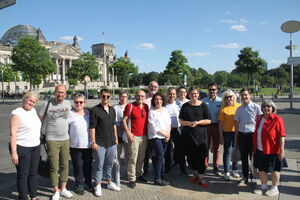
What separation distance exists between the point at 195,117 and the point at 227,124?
82cm

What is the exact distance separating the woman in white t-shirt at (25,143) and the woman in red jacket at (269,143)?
3.94 m

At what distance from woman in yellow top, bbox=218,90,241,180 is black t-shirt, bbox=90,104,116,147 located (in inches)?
91.3

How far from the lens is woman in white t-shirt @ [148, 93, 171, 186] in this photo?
5297 millimetres

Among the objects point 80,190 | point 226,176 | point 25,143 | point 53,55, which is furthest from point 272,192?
point 53,55

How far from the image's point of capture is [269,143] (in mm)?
4727

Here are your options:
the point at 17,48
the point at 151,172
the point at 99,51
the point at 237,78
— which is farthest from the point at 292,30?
the point at 99,51

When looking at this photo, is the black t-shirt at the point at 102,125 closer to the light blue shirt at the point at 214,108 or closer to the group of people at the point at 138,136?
the group of people at the point at 138,136

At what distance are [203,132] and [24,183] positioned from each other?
3392mm

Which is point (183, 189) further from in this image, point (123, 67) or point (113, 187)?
point (123, 67)

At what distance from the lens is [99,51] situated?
155 metres

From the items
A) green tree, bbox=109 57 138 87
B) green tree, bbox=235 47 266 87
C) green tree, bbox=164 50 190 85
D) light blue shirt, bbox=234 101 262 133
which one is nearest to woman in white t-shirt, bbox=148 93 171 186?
light blue shirt, bbox=234 101 262 133

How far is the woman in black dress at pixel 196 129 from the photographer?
5258 mm

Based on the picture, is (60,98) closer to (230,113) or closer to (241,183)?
(230,113)

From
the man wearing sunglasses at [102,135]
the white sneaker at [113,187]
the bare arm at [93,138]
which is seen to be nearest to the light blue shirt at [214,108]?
the man wearing sunglasses at [102,135]
